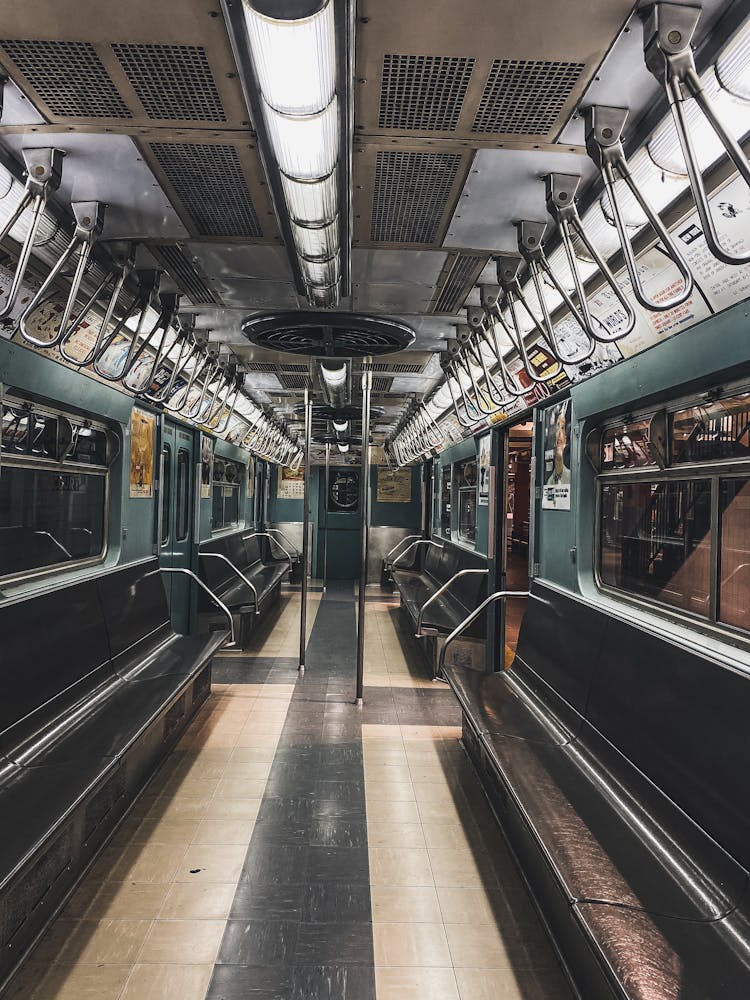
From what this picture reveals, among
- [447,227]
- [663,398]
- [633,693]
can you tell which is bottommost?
[633,693]

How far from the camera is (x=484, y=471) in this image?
6.46m

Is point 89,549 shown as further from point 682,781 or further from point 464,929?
point 682,781

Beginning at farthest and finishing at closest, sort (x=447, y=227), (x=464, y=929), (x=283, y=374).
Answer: (x=283, y=374), (x=447, y=227), (x=464, y=929)

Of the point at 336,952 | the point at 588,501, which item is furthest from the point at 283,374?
the point at 336,952

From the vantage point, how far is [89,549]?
4551 millimetres

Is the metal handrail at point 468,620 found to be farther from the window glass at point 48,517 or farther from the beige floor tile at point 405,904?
the window glass at point 48,517

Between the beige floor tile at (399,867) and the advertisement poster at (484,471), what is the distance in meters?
3.71

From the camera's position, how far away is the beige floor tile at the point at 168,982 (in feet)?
6.77

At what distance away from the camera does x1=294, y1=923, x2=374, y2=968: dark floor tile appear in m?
2.26

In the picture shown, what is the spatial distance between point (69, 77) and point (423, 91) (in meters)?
0.98

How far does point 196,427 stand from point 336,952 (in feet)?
18.5

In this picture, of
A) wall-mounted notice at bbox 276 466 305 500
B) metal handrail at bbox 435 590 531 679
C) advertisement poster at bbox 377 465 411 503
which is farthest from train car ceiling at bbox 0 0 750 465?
wall-mounted notice at bbox 276 466 305 500

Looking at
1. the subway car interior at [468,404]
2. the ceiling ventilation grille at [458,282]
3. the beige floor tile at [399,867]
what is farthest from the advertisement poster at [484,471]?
the beige floor tile at [399,867]

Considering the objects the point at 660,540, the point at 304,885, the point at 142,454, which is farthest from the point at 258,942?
the point at 142,454
